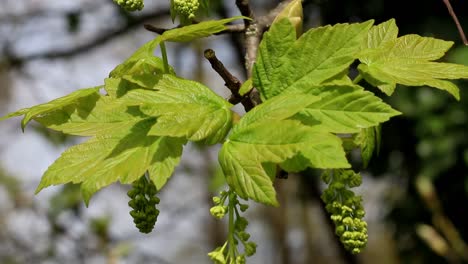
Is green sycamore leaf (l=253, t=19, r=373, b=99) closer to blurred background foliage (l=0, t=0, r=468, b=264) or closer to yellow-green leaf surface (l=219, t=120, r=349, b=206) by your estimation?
yellow-green leaf surface (l=219, t=120, r=349, b=206)

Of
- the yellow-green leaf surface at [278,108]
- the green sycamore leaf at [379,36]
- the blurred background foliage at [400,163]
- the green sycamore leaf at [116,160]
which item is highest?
the green sycamore leaf at [379,36]

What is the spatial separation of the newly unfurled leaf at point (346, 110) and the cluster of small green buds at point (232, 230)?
0.15 meters

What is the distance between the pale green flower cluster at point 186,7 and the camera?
98 centimetres

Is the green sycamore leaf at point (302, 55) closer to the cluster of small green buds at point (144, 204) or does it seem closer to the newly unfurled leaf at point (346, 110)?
the newly unfurled leaf at point (346, 110)

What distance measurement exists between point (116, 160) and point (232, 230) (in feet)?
0.58

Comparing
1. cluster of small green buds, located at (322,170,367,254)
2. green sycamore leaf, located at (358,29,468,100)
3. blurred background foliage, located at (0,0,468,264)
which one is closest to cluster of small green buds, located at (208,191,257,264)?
cluster of small green buds, located at (322,170,367,254)

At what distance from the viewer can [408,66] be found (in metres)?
0.97

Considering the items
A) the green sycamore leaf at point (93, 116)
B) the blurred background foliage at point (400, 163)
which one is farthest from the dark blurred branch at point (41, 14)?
the green sycamore leaf at point (93, 116)

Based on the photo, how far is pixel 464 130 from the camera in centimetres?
260

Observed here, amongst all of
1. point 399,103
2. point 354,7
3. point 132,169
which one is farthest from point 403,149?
point 132,169

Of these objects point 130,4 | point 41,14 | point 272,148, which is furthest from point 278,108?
point 41,14

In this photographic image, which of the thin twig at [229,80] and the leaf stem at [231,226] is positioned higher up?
the thin twig at [229,80]

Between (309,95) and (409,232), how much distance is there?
7.66ft

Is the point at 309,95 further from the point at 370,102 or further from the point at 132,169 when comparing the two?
the point at 132,169
